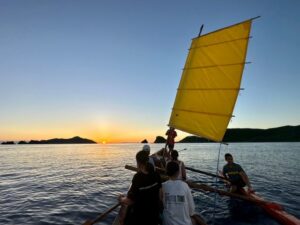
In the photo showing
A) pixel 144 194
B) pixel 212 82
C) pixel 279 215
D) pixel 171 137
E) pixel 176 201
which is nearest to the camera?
pixel 176 201

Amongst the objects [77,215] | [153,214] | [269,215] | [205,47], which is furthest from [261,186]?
[153,214]

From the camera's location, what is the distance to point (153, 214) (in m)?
5.78

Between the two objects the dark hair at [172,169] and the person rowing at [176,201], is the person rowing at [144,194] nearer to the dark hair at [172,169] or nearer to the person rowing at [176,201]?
the person rowing at [176,201]

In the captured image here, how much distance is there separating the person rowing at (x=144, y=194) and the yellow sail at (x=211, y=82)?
32.3 feet

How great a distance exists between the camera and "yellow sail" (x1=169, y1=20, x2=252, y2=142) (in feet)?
48.9

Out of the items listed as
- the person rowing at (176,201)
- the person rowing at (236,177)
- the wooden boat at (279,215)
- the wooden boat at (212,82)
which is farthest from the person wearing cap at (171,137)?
the person rowing at (176,201)

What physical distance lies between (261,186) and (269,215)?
426 inches

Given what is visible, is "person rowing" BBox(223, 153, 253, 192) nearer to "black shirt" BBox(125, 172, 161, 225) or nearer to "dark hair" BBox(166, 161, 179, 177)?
"black shirt" BBox(125, 172, 161, 225)

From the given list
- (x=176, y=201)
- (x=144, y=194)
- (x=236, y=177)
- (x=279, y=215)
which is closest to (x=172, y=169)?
(x=176, y=201)

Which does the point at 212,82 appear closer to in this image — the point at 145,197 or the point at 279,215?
the point at 279,215

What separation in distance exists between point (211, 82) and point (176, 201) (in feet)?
37.5

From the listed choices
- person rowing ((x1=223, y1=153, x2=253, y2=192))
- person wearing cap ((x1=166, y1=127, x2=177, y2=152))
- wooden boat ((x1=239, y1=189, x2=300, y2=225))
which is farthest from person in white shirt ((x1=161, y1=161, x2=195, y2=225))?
person wearing cap ((x1=166, y1=127, x2=177, y2=152))

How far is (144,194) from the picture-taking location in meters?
5.62

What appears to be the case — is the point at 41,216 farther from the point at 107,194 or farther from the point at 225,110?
the point at 225,110
